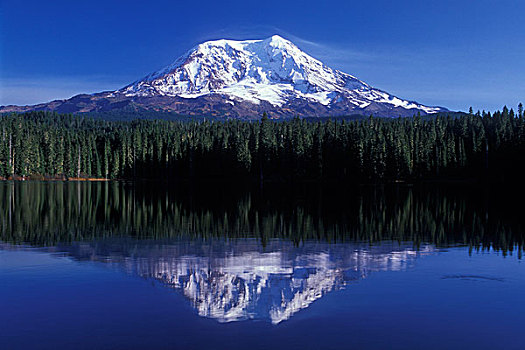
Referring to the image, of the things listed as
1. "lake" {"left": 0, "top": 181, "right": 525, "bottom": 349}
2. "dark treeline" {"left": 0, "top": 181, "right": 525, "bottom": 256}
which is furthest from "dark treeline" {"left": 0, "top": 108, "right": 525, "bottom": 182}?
"lake" {"left": 0, "top": 181, "right": 525, "bottom": 349}

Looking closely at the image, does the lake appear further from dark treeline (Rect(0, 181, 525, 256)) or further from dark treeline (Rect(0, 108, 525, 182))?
dark treeline (Rect(0, 108, 525, 182))

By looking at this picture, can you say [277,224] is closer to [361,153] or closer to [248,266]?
[248,266]

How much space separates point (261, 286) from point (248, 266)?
4158 millimetres

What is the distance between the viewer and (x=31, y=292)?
1988cm

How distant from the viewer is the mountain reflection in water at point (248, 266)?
18.4 m

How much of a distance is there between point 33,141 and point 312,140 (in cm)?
10421

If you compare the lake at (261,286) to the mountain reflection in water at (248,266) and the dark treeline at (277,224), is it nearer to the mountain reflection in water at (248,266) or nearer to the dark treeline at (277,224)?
the mountain reflection in water at (248,266)

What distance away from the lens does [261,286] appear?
68.5 ft

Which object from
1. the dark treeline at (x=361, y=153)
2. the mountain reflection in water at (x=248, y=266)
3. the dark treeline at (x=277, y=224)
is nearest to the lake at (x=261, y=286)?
the mountain reflection in water at (x=248, y=266)

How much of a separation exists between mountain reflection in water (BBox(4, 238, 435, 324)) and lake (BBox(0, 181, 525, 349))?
3.5 inches

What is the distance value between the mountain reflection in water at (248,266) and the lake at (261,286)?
88mm

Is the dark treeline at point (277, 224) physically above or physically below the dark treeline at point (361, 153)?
below

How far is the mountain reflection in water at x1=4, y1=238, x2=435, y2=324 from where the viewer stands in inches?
725

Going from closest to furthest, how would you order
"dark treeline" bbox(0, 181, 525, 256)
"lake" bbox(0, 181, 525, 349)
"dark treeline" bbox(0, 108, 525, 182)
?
"lake" bbox(0, 181, 525, 349) < "dark treeline" bbox(0, 181, 525, 256) < "dark treeline" bbox(0, 108, 525, 182)
